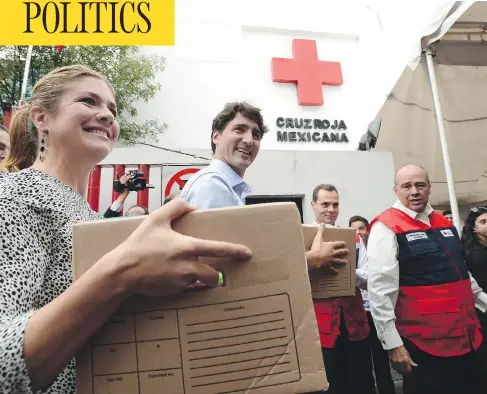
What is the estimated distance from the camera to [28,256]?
0.59 meters

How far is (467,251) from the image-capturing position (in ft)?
9.45

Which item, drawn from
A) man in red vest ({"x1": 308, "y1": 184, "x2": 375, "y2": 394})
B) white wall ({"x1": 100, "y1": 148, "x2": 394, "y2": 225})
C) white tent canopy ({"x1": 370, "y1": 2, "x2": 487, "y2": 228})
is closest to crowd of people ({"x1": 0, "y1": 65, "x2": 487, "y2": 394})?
man in red vest ({"x1": 308, "y1": 184, "x2": 375, "y2": 394})

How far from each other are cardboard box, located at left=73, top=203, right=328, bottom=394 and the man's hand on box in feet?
2.50

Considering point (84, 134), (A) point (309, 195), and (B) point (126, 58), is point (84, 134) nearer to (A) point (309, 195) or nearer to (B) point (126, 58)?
(A) point (309, 195)

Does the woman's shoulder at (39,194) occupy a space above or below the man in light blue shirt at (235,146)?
below

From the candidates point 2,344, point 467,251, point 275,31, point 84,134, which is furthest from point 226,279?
point 275,31

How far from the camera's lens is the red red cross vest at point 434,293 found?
1934 mm

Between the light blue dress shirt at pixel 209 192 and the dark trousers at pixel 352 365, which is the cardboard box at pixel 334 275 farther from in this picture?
the dark trousers at pixel 352 365

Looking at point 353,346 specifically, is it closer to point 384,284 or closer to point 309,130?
point 384,284

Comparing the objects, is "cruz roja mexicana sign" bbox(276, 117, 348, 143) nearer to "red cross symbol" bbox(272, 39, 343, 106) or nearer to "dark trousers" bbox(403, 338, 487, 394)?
"red cross symbol" bbox(272, 39, 343, 106)

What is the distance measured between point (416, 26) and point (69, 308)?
3366mm

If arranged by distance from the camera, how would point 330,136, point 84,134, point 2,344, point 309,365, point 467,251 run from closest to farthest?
point 2,344, point 309,365, point 84,134, point 467,251, point 330,136

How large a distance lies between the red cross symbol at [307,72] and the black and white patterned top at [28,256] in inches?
338

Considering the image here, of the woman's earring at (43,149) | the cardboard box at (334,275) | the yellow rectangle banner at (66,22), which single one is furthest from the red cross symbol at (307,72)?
the woman's earring at (43,149)
